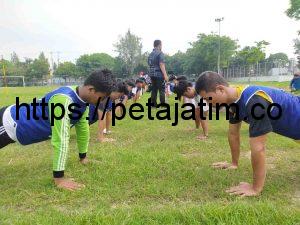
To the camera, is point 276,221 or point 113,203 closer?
point 276,221

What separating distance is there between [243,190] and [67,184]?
1642 millimetres

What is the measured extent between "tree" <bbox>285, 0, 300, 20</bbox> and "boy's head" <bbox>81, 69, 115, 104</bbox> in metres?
44.7

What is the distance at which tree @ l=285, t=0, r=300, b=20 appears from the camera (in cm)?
4369

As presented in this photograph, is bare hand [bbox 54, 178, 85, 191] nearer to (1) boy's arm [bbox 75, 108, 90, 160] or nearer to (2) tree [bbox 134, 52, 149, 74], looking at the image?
(1) boy's arm [bbox 75, 108, 90, 160]

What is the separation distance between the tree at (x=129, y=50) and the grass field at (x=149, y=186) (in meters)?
82.6

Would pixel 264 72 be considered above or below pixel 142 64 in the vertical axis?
below

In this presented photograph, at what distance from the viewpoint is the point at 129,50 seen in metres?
89.1

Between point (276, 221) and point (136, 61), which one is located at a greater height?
point (136, 61)

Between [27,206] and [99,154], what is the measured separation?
Answer: 1.76 meters

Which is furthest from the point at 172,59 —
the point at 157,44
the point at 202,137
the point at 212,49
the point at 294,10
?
the point at 202,137

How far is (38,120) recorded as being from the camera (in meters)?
3.99

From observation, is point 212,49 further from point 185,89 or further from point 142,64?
point 185,89

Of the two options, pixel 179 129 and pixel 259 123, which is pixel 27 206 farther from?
pixel 179 129

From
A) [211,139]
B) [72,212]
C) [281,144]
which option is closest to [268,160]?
[281,144]
